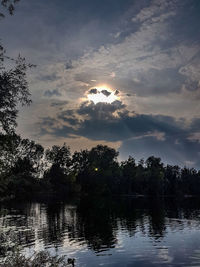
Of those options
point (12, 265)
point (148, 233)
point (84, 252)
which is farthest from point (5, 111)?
point (148, 233)

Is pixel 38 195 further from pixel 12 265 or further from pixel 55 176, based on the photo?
pixel 12 265

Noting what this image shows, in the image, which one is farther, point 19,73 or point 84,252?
point 84,252

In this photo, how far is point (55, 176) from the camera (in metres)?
188

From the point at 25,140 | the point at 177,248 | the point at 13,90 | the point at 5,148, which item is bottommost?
the point at 177,248

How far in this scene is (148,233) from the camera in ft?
172

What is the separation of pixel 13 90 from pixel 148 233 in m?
39.2

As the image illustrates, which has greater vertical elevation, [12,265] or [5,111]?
[5,111]

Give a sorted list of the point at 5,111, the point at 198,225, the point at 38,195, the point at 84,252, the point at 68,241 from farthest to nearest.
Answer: the point at 38,195 < the point at 198,225 < the point at 68,241 < the point at 84,252 < the point at 5,111

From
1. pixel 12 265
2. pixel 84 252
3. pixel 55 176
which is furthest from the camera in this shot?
pixel 55 176

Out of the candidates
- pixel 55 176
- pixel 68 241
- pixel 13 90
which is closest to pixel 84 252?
pixel 68 241

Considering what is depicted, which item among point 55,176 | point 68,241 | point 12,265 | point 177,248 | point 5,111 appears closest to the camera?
point 12,265

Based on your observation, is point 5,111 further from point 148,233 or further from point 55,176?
point 55,176

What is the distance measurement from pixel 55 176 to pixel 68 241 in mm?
146755

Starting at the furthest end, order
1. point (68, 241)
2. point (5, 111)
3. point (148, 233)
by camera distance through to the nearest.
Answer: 1. point (148, 233)
2. point (68, 241)
3. point (5, 111)
